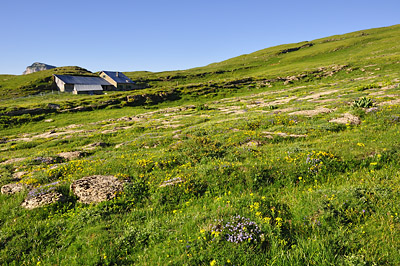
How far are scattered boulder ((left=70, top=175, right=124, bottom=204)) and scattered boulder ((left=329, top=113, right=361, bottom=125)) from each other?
610 inches

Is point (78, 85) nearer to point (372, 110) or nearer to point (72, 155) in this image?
point (72, 155)

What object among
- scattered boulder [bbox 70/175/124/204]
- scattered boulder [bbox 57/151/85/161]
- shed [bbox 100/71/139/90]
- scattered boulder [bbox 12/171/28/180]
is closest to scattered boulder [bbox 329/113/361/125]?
scattered boulder [bbox 70/175/124/204]

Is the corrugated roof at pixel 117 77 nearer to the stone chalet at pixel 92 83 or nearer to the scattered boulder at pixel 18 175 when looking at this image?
the stone chalet at pixel 92 83

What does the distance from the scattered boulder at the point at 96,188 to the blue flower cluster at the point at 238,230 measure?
5.05 metres

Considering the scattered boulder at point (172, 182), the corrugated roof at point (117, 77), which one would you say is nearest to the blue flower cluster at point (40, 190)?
the scattered boulder at point (172, 182)

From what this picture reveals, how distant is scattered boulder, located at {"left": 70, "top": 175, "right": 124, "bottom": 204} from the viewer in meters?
7.98

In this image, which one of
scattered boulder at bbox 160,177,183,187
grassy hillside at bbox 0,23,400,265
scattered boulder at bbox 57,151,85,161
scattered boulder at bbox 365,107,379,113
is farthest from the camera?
scattered boulder at bbox 365,107,379,113

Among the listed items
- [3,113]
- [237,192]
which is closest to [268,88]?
[237,192]

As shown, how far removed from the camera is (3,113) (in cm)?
4097

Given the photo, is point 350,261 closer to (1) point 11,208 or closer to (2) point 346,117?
(1) point 11,208

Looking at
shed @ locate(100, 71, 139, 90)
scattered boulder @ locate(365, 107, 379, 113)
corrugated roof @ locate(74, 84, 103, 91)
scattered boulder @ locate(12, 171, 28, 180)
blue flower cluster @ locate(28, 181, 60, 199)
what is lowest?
scattered boulder @ locate(12, 171, 28, 180)

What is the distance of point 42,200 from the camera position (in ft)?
26.1

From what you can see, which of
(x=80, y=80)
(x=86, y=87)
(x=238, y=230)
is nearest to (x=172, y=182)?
(x=238, y=230)

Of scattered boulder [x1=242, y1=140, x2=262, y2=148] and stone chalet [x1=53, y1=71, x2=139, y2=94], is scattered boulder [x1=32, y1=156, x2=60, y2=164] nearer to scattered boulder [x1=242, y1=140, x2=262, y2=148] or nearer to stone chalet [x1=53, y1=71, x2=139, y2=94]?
scattered boulder [x1=242, y1=140, x2=262, y2=148]
